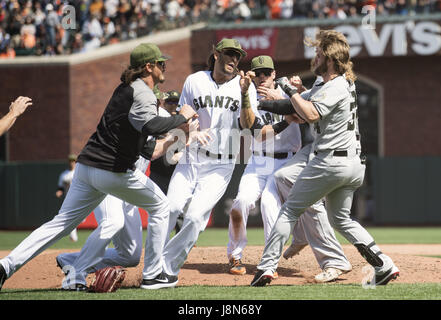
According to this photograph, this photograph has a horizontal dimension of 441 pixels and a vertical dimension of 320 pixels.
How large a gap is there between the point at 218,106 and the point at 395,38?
15408 mm

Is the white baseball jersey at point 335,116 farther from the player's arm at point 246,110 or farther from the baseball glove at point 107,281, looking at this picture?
the baseball glove at point 107,281

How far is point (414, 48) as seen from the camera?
21.6 metres

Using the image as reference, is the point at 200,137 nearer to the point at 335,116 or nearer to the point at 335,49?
the point at 335,116

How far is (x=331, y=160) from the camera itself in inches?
253

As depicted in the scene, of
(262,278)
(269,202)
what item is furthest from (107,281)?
(269,202)

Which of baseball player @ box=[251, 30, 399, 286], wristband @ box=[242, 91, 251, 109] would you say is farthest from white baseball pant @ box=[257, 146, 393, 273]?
wristband @ box=[242, 91, 251, 109]

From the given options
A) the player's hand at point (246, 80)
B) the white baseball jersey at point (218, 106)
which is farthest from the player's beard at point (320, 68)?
the white baseball jersey at point (218, 106)

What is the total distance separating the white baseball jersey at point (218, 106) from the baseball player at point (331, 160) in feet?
2.92

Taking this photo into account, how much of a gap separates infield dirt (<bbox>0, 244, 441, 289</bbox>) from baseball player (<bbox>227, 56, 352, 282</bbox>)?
0.80ft

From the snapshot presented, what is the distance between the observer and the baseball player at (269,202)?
7.46 metres

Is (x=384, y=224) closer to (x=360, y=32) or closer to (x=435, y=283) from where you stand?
(x=360, y=32)
